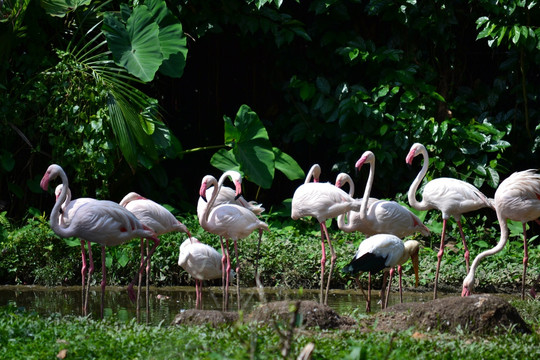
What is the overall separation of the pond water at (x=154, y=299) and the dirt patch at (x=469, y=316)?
Result: 1.39 m

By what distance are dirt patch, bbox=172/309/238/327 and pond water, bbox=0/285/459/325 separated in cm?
109

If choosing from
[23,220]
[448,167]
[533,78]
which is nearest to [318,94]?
[448,167]

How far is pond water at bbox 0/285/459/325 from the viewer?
6395mm

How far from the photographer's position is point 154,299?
7238 mm

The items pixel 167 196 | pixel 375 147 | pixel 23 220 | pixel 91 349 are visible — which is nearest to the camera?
pixel 91 349

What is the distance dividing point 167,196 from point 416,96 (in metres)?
3.68

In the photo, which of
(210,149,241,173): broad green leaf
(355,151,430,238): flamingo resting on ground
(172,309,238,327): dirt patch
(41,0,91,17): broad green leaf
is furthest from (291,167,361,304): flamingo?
(41,0,91,17): broad green leaf

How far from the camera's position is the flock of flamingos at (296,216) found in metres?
6.21

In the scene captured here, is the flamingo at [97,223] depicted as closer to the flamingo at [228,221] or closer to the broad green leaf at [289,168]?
the flamingo at [228,221]

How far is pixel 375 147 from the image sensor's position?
9867 millimetres

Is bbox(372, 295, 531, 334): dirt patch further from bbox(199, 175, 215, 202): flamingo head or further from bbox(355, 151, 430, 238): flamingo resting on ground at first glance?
bbox(199, 175, 215, 202): flamingo head

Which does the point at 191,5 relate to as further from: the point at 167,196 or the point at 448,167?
the point at 448,167

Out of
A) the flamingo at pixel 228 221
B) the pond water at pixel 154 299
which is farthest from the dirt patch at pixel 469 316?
the flamingo at pixel 228 221

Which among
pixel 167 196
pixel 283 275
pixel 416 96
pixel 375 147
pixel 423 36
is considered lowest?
pixel 283 275
